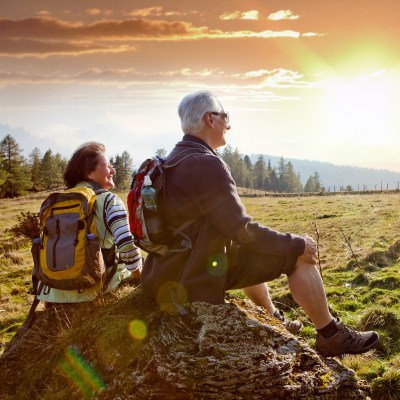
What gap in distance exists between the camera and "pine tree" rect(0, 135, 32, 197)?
236 ft

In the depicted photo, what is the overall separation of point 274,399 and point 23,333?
11.0ft

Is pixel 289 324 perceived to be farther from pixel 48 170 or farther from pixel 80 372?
pixel 48 170

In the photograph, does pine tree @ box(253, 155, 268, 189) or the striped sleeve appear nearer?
the striped sleeve

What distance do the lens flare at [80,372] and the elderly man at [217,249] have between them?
1.05 m

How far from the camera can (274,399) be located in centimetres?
359

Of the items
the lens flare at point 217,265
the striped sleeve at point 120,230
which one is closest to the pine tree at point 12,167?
the striped sleeve at point 120,230

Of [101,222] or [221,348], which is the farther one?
[101,222]

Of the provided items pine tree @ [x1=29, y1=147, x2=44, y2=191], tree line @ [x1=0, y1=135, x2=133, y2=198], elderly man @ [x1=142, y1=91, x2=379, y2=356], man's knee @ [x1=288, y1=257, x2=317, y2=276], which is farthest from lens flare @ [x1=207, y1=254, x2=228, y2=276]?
pine tree @ [x1=29, y1=147, x2=44, y2=191]

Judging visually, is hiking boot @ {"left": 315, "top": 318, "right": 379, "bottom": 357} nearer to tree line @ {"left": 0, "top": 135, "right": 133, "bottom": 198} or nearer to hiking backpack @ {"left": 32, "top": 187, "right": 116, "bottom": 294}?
hiking backpack @ {"left": 32, "top": 187, "right": 116, "bottom": 294}

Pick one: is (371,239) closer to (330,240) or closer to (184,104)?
(330,240)

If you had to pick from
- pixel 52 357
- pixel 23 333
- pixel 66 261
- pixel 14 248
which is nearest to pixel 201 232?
pixel 66 261

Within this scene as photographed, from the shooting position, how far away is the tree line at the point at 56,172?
2864 inches

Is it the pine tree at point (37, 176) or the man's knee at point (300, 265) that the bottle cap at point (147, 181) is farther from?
the pine tree at point (37, 176)

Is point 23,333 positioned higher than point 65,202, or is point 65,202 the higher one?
point 65,202
